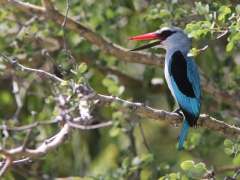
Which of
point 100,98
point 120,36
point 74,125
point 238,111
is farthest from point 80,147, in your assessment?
point 74,125

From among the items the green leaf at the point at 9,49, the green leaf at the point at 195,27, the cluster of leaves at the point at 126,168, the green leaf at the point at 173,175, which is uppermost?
the green leaf at the point at 195,27

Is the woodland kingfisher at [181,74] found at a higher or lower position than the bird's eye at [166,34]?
lower

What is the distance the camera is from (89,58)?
4.69m

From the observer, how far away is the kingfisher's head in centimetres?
388

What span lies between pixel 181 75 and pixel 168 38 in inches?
14.7

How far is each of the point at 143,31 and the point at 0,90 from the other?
5.02 ft

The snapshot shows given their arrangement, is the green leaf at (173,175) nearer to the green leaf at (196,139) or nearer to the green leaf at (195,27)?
the green leaf at (195,27)

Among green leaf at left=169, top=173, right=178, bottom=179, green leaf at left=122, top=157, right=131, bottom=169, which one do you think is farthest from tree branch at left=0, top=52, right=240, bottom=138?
green leaf at left=122, top=157, right=131, bottom=169

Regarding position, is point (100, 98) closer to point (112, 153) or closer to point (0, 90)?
point (112, 153)

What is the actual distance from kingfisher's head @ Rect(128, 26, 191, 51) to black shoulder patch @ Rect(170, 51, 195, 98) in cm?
20

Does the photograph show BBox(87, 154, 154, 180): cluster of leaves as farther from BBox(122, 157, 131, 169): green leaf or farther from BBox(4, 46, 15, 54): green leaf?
BBox(4, 46, 15, 54): green leaf

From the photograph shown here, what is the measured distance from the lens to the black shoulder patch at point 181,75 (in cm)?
361

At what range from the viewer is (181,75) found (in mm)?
3686

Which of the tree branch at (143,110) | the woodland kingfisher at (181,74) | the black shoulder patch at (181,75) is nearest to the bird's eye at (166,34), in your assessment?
the woodland kingfisher at (181,74)
